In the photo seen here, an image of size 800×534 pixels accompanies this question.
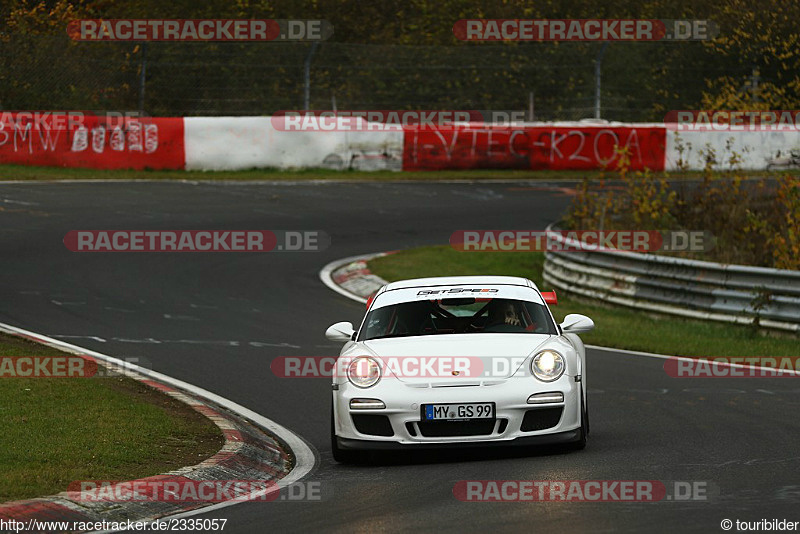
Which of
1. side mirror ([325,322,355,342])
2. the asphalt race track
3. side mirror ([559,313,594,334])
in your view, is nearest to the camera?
the asphalt race track

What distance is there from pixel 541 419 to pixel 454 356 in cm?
76

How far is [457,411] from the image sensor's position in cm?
892

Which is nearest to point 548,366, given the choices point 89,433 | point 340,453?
point 340,453

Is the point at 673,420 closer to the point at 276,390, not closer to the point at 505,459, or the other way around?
the point at 505,459

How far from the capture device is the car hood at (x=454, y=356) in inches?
356

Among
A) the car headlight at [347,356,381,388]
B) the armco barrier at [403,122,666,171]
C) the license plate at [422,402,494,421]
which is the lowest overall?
the license plate at [422,402,494,421]

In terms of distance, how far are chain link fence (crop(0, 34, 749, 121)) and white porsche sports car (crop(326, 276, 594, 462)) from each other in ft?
81.3

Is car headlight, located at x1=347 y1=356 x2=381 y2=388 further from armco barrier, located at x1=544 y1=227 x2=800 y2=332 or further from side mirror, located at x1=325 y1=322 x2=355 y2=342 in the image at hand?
armco barrier, located at x1=544 y1=227 x2=800 y2=332

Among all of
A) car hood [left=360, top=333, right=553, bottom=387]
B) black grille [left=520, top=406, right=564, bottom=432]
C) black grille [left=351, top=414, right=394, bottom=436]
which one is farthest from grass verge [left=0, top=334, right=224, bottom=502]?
black grille [left=520, top=406, right=564, bottom=432]

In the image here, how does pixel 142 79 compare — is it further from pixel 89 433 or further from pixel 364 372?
pixel 364 372

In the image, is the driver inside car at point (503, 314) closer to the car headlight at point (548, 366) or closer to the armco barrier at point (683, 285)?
the car headlight at point (548, 366)

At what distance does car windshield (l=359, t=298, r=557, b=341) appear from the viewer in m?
9.97

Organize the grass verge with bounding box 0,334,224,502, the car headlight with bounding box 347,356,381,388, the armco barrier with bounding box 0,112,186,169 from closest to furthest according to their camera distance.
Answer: the grass verge with bounding box 0,334,224,502
the car headlight with bounding box 347,356,381,388
the armco barrier with bounding box 0,112,186,169

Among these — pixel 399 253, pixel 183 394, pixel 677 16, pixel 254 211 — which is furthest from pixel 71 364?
pixel 677 16
